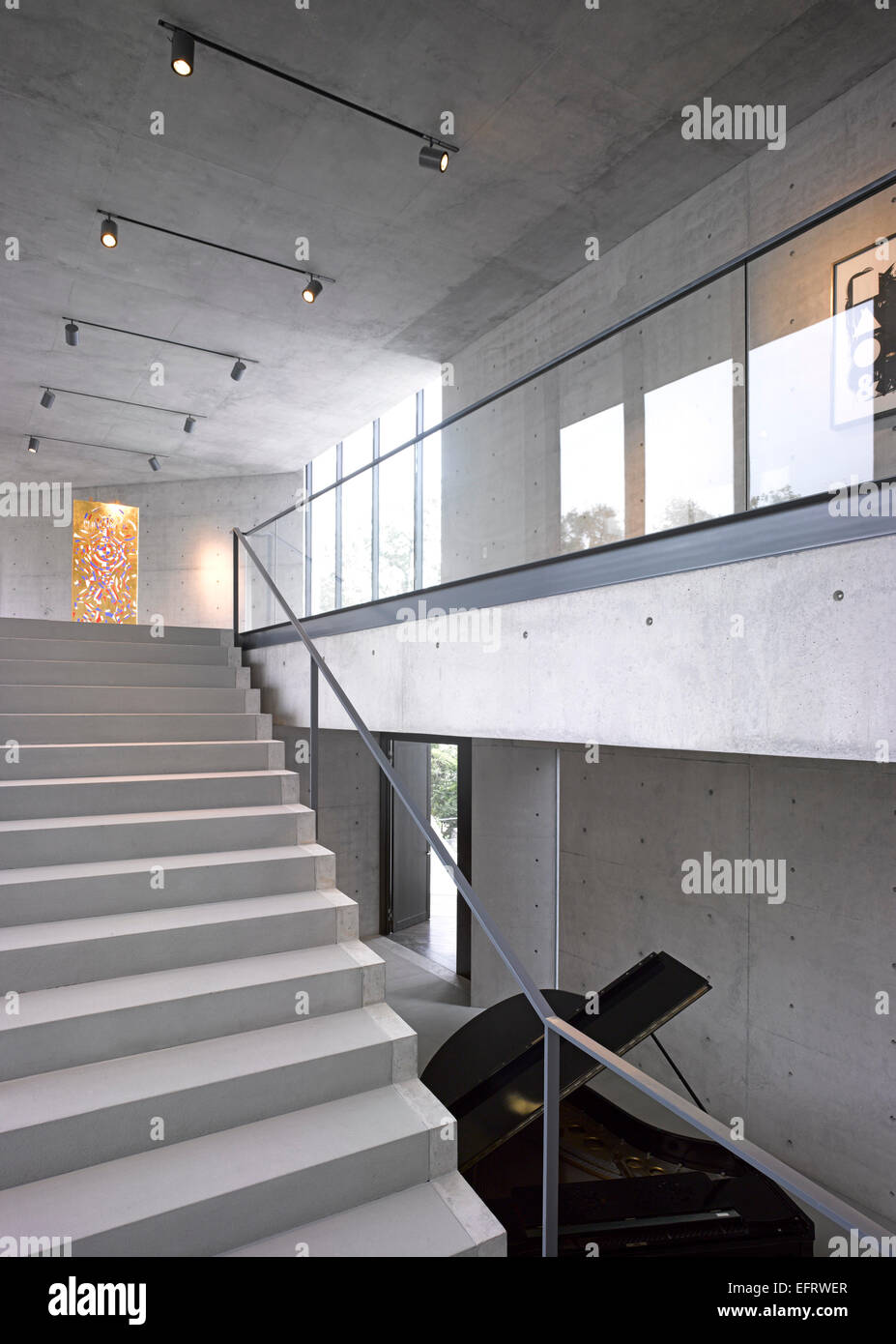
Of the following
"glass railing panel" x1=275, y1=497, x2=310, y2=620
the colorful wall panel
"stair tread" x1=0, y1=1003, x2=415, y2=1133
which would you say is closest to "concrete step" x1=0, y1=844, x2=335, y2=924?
"stair tread" x1=0, y1=1003, x2=415, y2=1133

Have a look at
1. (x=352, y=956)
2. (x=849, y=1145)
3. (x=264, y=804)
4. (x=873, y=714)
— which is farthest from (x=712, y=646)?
(x=849, y=1145)

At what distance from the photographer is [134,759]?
13.6 ft

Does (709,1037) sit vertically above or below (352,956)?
below

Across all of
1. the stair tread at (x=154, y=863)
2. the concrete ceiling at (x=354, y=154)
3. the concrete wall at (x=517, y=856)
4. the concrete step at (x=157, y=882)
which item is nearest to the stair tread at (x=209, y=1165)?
the concrete step at (x=157, y=882)

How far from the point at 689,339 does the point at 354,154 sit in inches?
116

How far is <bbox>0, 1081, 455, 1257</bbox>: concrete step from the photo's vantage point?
2.15 metres

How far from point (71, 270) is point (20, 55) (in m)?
2.12

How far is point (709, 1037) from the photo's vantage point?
5.40 meters

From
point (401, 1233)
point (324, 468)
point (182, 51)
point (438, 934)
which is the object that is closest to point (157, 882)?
point (401, 1233)

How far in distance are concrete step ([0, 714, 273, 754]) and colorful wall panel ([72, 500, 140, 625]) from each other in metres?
7.09

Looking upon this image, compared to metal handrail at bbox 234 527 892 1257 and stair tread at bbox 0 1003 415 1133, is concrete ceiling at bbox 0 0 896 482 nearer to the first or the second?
metal handrail at bbox 234 527 892 1257

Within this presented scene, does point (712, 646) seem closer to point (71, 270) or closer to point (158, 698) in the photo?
point (158, 698)

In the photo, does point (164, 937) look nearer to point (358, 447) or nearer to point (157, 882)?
point (157, 882)

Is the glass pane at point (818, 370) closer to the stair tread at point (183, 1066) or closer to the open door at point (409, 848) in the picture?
the stair tread at point (183, 1066)
